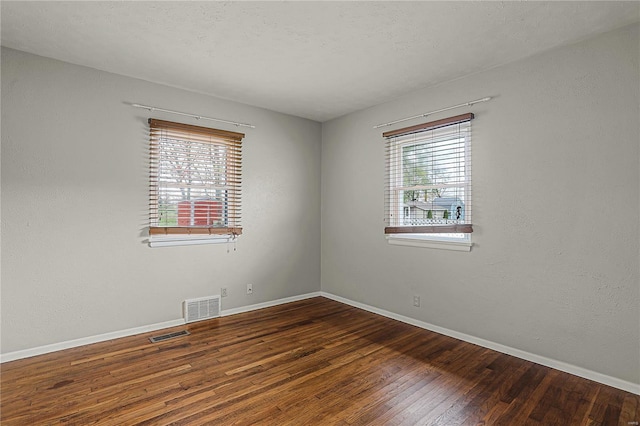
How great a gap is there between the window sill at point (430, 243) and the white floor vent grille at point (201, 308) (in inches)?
86.9

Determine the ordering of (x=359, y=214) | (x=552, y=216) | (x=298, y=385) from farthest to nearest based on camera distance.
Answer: (x=359, y=214) → (x=552, y=216) → (x=298, y=385)

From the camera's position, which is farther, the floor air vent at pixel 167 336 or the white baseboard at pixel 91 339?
the floor air vent at pixel 167 336

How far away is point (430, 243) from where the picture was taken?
12.1 feet

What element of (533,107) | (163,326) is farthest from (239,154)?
(533,107)

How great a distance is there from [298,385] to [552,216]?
2.44 meters

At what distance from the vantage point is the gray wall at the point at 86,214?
2.95 m

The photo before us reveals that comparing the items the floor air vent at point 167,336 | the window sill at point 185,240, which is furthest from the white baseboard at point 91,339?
the window sill at point 185,240

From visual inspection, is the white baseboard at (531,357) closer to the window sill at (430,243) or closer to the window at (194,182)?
the window sill at (430,243)

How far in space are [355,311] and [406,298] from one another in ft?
2.43

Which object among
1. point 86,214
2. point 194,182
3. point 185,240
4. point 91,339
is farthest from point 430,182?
point 91,339

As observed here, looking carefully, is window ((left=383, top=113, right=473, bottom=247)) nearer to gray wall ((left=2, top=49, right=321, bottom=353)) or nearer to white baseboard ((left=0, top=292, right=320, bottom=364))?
gray wall ((left=2, top=49, right=321, bottom=353))

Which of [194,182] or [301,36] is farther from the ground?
[301,36]

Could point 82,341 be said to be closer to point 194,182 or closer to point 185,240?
point 185,240

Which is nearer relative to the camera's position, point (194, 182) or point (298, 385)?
point (298, 385)
